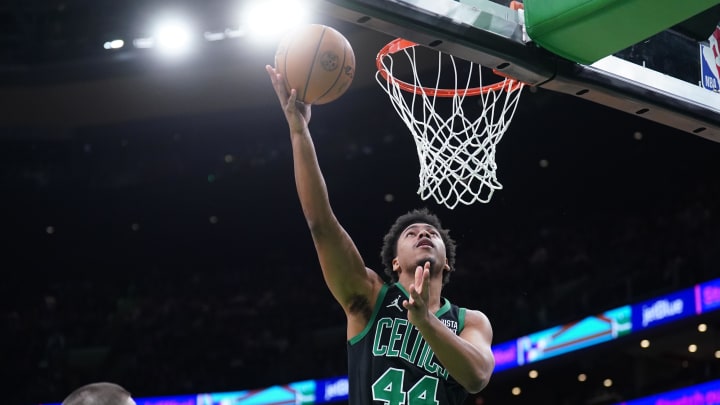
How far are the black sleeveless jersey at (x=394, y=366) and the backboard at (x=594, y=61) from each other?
3.18 ft

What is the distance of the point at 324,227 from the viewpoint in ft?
10.7

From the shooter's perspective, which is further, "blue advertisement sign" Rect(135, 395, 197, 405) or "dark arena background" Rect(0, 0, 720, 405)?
"blue advertisement sign" Rect(135, 395, 197, 405)

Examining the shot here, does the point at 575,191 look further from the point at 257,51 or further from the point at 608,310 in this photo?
the point at 257,51

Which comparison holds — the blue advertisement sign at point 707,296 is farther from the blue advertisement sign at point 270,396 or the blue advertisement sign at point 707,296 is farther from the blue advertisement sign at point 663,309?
the blue advertisement sign at point 270,396

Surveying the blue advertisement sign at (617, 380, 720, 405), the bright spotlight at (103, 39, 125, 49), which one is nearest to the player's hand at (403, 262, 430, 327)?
the blue advertisement sign at (617, 380, 720, 405)

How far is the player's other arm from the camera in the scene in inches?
116

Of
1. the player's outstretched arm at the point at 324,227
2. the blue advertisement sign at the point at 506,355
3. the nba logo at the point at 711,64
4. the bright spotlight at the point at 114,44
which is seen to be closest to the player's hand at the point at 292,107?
the player's outstretched arm at the point at 324,227

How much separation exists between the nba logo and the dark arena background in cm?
690

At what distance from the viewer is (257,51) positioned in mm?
13539

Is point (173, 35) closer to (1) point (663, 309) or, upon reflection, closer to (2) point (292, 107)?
(1) point (663, 309)

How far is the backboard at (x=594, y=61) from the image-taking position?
3.47 m

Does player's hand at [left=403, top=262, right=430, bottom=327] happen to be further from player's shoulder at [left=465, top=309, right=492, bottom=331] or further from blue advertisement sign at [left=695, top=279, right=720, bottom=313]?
blue advertisement sign at [left=695, top=279, right=720, bottom=313]

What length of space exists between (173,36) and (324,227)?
33.4 feet

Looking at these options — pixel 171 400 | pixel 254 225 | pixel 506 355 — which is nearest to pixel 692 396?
pixel 506 355
